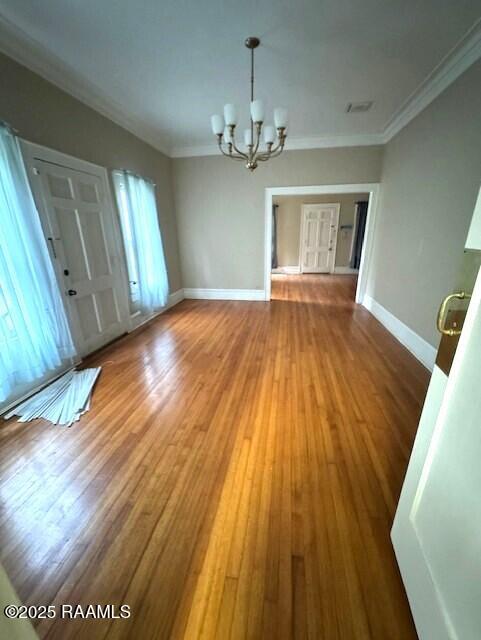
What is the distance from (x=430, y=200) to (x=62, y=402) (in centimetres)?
412

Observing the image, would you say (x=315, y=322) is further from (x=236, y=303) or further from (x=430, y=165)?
(x=430, y=165)

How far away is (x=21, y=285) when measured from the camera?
2.10m

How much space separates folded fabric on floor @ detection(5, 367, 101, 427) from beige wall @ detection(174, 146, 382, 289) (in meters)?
3.25

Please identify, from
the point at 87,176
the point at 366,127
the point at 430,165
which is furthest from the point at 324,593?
the point at 366,127

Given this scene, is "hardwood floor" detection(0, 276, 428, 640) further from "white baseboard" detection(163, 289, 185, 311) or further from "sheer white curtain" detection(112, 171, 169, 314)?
"white baseboard" detection(163, 289, 185, 311)

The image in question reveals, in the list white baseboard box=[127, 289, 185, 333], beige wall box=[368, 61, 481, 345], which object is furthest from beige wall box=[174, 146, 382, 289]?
beige wall box=[368, 61, 481, 345]

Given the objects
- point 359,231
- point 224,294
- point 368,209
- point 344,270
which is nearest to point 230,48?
point 368,209

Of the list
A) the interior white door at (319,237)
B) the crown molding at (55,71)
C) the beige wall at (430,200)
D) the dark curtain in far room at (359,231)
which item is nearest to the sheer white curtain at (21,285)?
the crown molding at (55,71)

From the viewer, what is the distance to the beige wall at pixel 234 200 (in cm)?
431

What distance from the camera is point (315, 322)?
402 centimetres

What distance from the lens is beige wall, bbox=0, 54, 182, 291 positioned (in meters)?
2.09

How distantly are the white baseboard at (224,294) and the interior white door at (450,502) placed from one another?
174 inches

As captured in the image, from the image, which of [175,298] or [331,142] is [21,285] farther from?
[331,142]

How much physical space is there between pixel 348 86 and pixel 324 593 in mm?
4073
